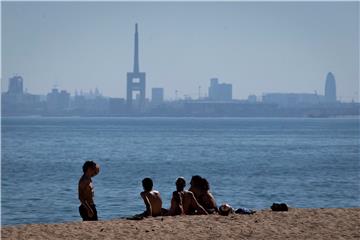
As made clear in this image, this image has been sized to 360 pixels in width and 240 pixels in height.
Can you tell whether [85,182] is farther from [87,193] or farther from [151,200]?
[151,200]

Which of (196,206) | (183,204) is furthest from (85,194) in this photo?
(196,206)

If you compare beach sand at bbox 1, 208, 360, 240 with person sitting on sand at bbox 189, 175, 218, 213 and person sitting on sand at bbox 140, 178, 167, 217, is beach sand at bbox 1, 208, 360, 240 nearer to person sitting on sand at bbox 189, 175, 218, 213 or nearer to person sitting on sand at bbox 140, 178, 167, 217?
person sitting on sand at bbox 140, 178, 167, 217

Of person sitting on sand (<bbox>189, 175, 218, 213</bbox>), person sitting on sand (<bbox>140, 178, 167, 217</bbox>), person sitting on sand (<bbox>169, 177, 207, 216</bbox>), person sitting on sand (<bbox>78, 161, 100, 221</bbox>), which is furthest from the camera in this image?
person sitting on sand (<bbox>189, 175, 218, 213</bbox>)

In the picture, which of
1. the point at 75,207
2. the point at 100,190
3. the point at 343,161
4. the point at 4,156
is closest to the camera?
the point at 75,207

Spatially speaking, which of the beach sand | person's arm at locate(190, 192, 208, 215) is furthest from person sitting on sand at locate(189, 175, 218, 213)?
the beach sand

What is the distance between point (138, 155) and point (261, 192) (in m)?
27.6

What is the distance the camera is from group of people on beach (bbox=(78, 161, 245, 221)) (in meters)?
12.1

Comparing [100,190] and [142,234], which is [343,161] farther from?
[142,234]

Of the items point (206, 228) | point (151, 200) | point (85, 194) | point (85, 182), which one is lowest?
point (206, 228)

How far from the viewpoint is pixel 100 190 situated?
28734 mm

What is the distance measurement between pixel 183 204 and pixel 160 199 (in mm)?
366

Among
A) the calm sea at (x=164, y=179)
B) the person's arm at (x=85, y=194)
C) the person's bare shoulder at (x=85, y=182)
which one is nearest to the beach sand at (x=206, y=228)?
the person's arm at (x=85, y=194)

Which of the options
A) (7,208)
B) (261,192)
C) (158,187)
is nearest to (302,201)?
(261,192)

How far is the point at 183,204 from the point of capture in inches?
503
